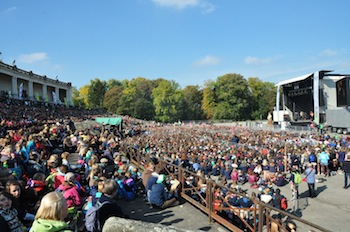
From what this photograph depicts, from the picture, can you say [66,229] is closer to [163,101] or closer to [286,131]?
[286,131]

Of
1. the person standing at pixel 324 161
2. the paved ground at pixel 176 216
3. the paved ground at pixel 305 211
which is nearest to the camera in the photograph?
the paved ground at pixel 176 216

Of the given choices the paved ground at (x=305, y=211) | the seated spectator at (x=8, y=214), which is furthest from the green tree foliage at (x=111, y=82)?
the seated spectator at (x=8, y=214)

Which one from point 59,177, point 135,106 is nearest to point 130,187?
point 59,177

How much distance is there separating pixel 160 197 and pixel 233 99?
66.2 metres

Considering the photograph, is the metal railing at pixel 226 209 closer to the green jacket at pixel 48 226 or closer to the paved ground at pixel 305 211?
the paved ground at pixel 305 211

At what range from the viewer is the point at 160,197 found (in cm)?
668

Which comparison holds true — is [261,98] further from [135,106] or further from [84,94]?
[84,94]

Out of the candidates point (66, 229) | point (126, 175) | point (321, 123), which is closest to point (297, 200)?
point (126, 175)

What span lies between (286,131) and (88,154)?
26494 mm

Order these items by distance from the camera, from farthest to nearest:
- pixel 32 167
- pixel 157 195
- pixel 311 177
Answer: pixel 311 177 → pixel 32 167 → pixel 157 195

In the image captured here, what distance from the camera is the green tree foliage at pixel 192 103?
7675 cm

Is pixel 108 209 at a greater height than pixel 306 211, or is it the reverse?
pixel 108 209

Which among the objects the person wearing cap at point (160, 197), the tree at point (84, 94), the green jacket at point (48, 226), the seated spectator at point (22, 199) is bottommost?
the person wearing cap at point (160, 197)

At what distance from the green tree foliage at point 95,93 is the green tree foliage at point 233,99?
35.0 metres
